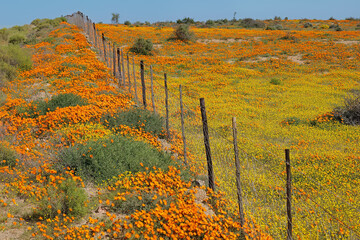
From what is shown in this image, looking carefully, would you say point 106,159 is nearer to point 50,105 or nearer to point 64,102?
point 64,102

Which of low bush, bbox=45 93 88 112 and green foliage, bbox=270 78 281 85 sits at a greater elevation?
low bush, bbox=45 93 88 112

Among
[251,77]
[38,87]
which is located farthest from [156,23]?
[38,87]

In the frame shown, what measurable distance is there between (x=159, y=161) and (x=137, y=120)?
285 cm

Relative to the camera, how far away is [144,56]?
98.2 ft

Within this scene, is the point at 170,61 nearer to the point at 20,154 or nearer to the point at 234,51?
the point at 234,51

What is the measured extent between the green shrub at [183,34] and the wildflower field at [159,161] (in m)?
20.0

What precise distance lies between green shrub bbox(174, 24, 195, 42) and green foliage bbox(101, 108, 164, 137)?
3099 cm

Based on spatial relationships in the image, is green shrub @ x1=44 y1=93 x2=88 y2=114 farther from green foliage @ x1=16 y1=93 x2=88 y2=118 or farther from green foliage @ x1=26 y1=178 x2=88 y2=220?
green foliage @ x1=26 y1=178 x2=88 y2=220

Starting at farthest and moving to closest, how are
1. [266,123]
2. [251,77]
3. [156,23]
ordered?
[156,23] → [251,77] → [266,123]

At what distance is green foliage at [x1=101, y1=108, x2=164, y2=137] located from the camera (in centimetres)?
960

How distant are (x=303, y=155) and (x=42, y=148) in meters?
8.81

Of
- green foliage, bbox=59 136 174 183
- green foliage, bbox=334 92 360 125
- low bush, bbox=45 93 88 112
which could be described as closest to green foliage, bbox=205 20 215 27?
green foliage, bbox=334 92 360 125

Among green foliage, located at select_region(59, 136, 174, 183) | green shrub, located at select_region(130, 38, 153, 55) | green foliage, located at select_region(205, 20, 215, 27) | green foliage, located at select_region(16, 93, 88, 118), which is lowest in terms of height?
green foliage, located at select_region(59, 136, 174, 183)

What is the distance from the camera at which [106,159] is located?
6.76 meters
